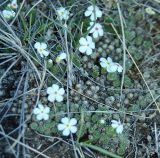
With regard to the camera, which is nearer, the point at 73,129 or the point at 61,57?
the point at 73,129

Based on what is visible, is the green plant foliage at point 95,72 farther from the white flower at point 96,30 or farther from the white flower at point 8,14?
the white flower at point 8,14

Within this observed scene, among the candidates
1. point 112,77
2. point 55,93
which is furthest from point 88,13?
point 55,93

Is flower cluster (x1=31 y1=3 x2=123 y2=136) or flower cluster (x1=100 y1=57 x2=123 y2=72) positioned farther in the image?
flower cluster (x1=100 y1=57 x2=123 y2=72)

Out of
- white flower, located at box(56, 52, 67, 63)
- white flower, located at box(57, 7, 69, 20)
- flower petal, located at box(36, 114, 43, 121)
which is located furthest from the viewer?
white flower, located at box(57, 7, 69, 20)

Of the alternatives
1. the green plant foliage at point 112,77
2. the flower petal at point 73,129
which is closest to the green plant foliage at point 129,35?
the green plant foliage at point 112,77

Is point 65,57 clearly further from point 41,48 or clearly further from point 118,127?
point 118,127

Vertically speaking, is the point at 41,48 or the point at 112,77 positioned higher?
the point at 41,48

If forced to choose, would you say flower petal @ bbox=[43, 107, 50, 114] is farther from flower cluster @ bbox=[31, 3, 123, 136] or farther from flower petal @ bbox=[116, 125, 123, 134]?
flower petal @ bbox=[116, 125, 123, 134]

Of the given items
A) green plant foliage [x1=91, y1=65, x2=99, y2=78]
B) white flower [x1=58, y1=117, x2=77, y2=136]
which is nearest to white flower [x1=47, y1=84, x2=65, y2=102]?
white flower [x1=58, y1=117, x2=77, y2=136]

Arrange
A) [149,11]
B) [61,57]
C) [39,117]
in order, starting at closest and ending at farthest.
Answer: [39,117]
[61,57]
[149,11]
